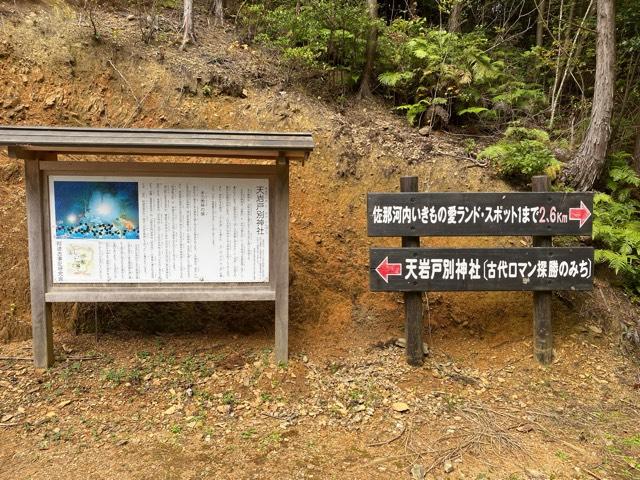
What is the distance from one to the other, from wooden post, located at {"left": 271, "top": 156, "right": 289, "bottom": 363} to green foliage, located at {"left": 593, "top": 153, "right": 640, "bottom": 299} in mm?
4310

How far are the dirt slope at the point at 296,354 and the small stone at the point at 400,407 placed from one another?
53 mm

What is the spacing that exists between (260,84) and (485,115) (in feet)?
14.6

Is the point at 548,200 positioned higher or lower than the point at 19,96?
lower

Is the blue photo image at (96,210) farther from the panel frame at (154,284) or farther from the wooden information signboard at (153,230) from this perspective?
the panel frame at (154,284)

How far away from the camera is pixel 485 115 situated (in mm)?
8773

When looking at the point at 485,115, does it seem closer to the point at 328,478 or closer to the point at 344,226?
the point at 344,226

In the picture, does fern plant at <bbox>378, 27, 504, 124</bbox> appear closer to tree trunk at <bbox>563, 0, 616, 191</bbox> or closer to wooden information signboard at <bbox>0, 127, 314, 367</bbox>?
tree trunk at <bbox>563, 0, 616, 191</bbox>

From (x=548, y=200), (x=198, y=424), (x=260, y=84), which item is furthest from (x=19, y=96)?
(x=548, y=200)

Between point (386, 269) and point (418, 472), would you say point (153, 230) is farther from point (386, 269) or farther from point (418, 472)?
point (418, 472)

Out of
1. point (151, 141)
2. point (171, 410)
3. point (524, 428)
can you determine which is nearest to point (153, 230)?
point (151, 141)

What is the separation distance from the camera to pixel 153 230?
15.4 feet

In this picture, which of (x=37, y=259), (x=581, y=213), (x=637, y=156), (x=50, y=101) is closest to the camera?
(x=37, y=259)

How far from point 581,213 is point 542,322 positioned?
135 centimetres

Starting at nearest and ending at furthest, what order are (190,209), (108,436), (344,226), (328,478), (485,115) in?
(328,478) → (108,436) → (190,209) → (344,226) → (485,115)
